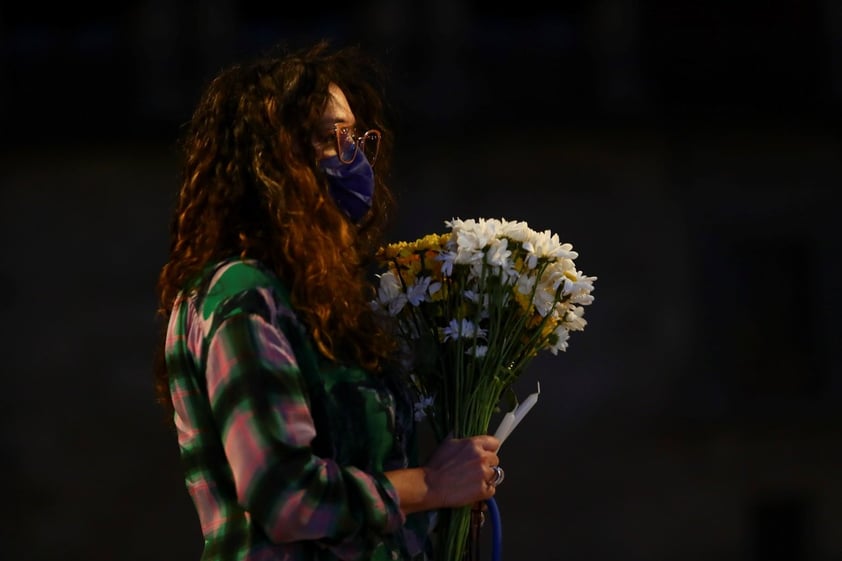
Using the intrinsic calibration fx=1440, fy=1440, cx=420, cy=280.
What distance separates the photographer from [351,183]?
189 cm

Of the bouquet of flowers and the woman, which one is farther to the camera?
the bouquet of flowers

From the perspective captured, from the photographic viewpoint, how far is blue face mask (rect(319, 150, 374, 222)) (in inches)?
73.9

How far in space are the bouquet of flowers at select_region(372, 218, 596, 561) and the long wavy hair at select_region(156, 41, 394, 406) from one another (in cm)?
12

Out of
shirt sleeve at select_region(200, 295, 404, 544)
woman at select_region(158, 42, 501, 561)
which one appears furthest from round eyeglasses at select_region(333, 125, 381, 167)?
shirt sleeve at select_region(200, 295, 404, 544)

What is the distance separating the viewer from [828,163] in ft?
32.4

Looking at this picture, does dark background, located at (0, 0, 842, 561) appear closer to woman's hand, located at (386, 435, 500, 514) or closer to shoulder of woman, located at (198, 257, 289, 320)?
woman's hand, located at (386, 435, 500, 514)

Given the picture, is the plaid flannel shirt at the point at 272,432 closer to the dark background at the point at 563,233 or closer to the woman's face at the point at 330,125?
the woman's face at the point at 330,125

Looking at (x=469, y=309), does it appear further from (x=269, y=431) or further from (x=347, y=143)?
(x=269, y=431)

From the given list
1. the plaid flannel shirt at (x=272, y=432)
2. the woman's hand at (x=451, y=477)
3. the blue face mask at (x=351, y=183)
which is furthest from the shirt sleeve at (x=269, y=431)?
the blue face mask at (x=351, y=183)

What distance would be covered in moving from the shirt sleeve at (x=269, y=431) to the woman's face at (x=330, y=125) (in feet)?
0.99

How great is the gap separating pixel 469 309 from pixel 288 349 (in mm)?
409

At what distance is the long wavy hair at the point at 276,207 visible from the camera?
5.76 feet

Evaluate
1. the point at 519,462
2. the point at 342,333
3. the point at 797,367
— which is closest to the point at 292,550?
the point at 342,333

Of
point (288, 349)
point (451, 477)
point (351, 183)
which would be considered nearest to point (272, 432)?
point (288, 349)
